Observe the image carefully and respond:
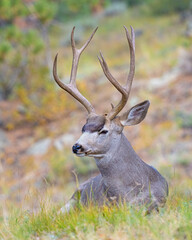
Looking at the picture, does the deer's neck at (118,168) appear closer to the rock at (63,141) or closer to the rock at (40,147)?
the rock at (63,141)

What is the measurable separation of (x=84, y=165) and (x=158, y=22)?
16147 millimetres

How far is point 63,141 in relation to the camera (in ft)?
43.9

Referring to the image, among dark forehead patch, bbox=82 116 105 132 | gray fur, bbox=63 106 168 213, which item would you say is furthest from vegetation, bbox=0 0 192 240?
dark forehead patch, bbox=82 116 105 132

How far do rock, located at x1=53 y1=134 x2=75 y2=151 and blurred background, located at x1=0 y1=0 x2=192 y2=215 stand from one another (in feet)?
0.11

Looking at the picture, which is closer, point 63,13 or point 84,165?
point 84,165

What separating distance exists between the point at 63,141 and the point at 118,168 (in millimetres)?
8475

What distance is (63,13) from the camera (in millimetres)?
34562

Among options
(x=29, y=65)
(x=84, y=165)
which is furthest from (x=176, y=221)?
(x=29, y=65)

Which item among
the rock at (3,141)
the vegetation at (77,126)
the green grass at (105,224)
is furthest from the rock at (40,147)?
the green grass at (105,224)

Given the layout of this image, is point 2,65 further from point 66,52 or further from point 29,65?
point 66,52

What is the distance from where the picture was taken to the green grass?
12.0 ft

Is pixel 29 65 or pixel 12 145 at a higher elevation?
pixel 29 65

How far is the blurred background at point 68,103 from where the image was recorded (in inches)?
450

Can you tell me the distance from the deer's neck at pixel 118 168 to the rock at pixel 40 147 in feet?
28.1
